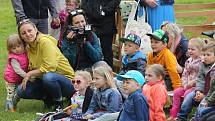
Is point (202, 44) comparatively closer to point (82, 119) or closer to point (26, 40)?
point (82, 119)

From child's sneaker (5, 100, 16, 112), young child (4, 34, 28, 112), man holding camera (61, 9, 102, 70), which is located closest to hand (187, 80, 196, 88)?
man holding camera (61, 9, 102, 70)

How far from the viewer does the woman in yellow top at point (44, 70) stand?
7703 millimetres

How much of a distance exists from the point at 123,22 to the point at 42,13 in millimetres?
1321

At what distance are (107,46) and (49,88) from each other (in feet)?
4.84

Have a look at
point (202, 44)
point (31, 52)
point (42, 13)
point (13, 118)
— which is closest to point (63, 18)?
point (42, 13)

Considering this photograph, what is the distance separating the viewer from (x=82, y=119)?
6.52 m

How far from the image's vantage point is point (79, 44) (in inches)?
313

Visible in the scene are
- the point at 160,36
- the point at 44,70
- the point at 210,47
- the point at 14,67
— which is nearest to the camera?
the point at 210,47

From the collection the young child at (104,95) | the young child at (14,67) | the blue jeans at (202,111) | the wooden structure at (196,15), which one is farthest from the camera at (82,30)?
the wooden structure at (196,15)

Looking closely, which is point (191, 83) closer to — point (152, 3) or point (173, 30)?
point (173, 30)

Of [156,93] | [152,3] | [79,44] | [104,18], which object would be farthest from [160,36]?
[104,18]

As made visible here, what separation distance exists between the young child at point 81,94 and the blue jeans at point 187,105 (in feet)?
3.41

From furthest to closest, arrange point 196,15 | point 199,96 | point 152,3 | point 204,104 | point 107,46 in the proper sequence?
point 196,15
point 107,46
point 152,3
point 199,96
point 204,104

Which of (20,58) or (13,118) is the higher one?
(20,58)
